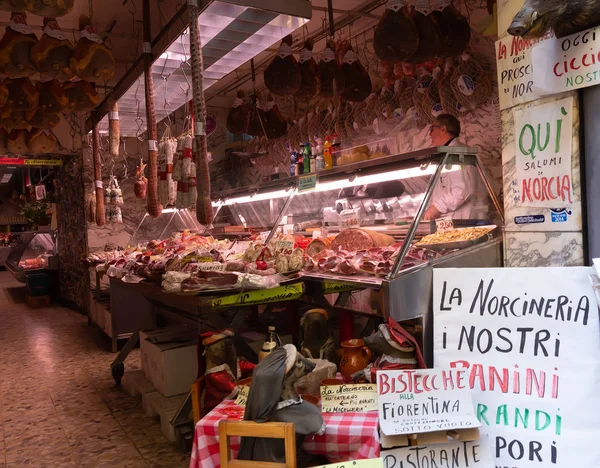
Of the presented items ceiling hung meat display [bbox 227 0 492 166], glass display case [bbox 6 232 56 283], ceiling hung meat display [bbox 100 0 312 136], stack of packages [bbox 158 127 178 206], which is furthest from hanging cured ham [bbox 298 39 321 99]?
glass display case [bbox 6 232 56 283]

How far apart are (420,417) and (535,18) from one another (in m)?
1.59

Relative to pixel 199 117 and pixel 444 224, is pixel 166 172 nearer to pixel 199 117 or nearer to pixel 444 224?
pixel 199 117

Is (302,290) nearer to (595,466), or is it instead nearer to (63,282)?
(595,466)

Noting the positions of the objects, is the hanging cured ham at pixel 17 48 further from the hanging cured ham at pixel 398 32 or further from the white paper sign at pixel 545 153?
the white paper sign at pixel 545 153

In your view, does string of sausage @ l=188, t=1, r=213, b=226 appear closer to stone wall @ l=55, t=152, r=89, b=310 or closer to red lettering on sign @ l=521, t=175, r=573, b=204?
red lettering on sign @ l=521, t=175, r=573, b=204

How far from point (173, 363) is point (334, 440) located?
2.32 m

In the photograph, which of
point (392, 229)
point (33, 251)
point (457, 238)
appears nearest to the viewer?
point (457, 238)

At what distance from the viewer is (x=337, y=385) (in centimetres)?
223

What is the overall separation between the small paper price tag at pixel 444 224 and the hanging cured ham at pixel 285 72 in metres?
2.51

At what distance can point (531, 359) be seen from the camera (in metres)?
2.15

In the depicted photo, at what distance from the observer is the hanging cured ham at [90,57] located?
421 centimetres

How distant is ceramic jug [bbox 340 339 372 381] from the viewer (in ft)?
8.04

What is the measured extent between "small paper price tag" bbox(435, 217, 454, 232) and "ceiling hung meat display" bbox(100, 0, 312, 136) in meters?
1.63

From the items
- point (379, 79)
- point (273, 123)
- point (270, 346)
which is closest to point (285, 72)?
point (273, 123)
